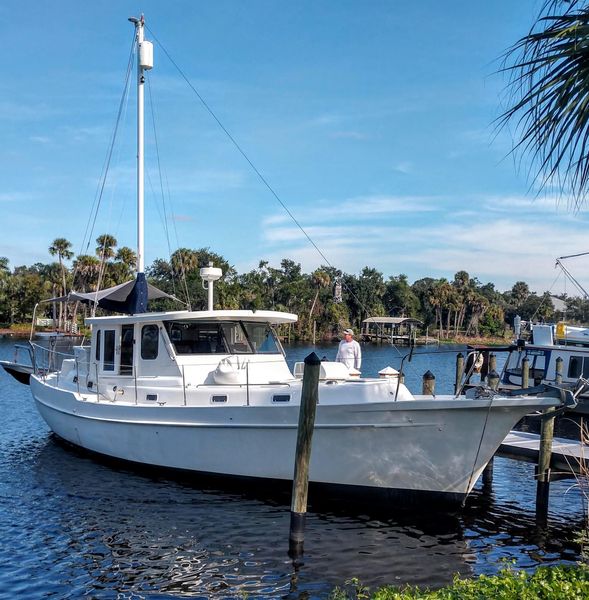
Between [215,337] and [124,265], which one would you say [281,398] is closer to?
[215,337]

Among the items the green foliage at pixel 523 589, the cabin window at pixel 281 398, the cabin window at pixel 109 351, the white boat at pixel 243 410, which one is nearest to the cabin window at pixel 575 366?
the white boat at pixel 243 410

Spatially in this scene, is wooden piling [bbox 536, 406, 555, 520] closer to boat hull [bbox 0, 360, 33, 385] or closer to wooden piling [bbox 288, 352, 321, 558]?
wooden piling [bbox 288, 352, 321, 558]

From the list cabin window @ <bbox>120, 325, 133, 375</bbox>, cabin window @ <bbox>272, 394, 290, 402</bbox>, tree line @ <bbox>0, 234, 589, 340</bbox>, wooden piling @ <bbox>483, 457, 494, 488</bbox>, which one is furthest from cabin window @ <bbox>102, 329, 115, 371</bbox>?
tree line @ <bbox>0, 234, 589, 340</bbox>

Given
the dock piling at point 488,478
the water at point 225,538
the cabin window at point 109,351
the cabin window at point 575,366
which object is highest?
the cabin window at point 109,351

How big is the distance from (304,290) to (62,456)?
65020 millimetres

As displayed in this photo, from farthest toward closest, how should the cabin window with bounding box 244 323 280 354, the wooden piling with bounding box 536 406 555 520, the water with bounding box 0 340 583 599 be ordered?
the cabin window with bounding box 244 323 280 354, the wooden piling with bounding box 536 406 555 520, the water with bounding box 0 340 583 599

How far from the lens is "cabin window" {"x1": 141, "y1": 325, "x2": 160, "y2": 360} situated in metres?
13.9

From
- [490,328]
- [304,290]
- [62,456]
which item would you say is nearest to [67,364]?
[62,456]

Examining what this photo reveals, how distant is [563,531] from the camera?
11164 millimetres

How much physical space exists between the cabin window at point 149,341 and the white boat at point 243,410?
2cm

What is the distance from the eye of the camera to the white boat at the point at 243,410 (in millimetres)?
10844

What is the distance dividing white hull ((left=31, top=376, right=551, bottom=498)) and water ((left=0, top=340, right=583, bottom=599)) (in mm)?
631

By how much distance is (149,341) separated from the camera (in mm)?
13953

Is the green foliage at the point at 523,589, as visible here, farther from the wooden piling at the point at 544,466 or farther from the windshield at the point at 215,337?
the windshield at the point at 215,337
